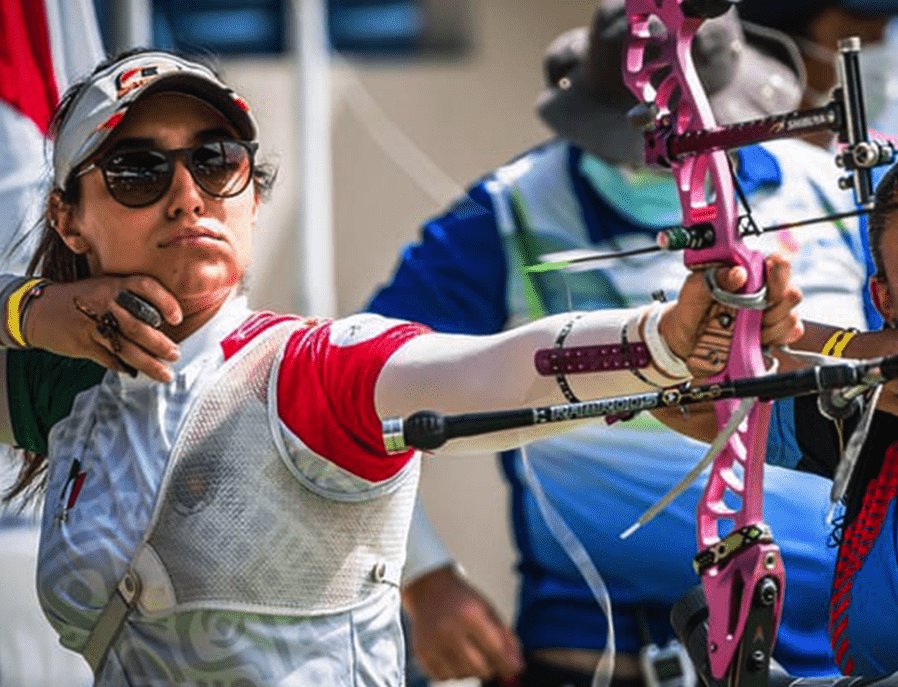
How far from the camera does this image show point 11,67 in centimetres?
402

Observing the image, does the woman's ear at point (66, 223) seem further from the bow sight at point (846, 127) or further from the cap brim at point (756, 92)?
the cap brim at point (756, 92)

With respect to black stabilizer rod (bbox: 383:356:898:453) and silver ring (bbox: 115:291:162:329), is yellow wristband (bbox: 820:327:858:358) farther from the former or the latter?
silver ring (bbox: 115:291:162:329)

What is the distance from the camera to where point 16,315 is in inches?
118

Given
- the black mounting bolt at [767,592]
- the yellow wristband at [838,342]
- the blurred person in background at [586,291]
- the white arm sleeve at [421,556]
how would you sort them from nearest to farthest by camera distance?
the black mounting bolt at [767,592], the yellow wristband at [838,342], the blurred person in background at [586,291], the white arm sleeve at [421,556]

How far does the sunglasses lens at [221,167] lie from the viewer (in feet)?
9.41

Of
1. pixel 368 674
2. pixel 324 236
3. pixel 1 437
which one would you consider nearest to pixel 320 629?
pixel 368 674

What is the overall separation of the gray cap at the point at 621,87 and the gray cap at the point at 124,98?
1.44m

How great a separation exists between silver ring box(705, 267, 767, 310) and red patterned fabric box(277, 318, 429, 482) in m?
0.50

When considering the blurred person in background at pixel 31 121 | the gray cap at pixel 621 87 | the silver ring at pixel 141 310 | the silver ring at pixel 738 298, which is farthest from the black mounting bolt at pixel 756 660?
the gray cap at pixel 621 87

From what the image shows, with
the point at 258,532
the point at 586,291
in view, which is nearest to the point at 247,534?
the point at 258,532

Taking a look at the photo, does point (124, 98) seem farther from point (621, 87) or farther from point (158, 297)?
point (621, 87)

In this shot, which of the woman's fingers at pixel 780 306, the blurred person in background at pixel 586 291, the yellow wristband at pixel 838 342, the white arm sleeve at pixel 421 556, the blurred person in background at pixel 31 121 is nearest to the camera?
the woman's fingers at pixel 780 306

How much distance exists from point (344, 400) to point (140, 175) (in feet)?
1.36

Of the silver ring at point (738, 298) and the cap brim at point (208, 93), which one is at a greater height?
the cap brim at point (208, 93)
